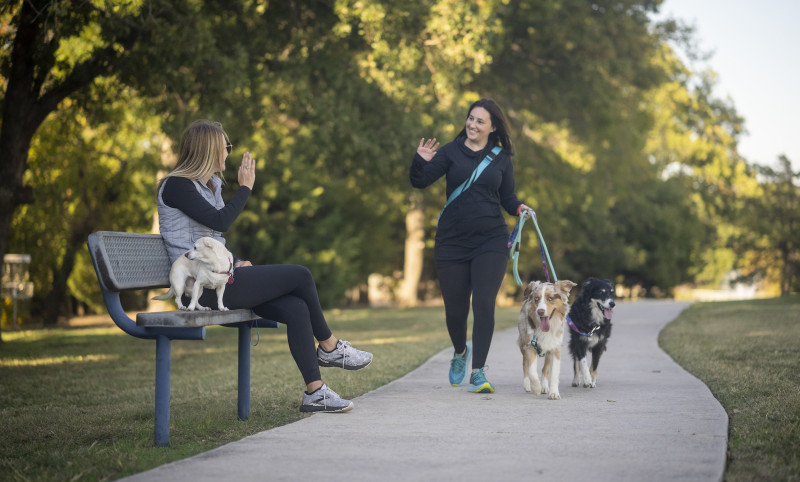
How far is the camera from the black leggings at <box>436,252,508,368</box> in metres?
7.67

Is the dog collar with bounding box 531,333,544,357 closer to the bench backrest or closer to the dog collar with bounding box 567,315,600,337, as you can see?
the dog collar with bounding box 567,315,600,337

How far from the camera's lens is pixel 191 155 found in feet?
20.3

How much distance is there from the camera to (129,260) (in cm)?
577

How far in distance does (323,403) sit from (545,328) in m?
2.08

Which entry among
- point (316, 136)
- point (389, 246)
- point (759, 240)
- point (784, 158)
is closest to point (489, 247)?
point (316, 136)

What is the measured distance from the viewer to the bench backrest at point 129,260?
539 cm

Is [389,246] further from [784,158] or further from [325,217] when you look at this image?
[784,158]

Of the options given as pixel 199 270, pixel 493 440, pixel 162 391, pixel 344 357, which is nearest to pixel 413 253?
pixel 344 357

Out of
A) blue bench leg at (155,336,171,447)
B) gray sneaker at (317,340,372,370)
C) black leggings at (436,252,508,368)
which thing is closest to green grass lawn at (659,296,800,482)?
black leggings at (436,252,508,368)

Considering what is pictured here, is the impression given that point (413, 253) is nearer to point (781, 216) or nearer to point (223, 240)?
point (781, 216)

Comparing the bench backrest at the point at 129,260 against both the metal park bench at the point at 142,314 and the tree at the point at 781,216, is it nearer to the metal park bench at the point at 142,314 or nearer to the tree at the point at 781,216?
the metal park bench at the point at 142,314

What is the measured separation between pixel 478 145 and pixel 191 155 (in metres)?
2.77

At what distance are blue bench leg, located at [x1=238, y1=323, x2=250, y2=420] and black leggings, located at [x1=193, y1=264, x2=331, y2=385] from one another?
11.2 inches

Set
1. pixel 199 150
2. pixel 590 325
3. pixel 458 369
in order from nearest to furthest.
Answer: pixel 199 150 → pixel 458 369 → pixel 590 325
